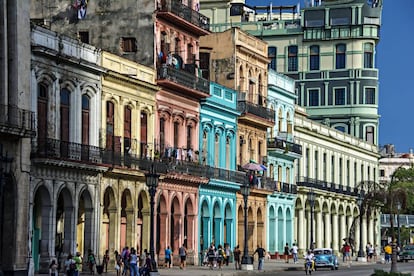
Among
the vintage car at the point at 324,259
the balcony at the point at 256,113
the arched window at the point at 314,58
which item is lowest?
the vintage car at the point at 324,259

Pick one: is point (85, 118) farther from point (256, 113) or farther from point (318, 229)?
point (318, 229)

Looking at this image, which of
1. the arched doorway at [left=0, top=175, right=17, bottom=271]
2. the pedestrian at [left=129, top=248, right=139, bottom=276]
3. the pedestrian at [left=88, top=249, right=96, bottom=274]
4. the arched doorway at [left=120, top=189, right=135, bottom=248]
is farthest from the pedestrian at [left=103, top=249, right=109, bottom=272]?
the arched doorway at [left=0, top=175, right=17, bottom=271]

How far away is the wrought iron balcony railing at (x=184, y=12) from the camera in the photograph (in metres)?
65.0

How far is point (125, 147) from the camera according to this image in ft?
196

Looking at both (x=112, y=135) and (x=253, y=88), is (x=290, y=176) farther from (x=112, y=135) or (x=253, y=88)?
(x=112, y=135)

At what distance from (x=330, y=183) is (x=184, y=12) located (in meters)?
35.8

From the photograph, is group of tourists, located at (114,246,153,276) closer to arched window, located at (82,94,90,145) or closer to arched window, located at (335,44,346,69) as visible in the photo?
arched window, located at (82,94,90,145)

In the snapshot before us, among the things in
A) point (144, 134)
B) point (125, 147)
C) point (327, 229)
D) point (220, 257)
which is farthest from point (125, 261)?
point (327, 229)

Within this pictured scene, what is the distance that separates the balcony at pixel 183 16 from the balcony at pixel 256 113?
21.9ft

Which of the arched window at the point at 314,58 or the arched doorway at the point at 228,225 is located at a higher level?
the arched window at the point at 314,58

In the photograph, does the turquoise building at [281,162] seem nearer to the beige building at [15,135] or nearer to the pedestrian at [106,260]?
the pedestrian at [106,260]

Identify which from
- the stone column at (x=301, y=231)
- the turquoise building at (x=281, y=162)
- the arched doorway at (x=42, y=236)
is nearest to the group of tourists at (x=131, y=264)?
the arched doorway at (x=42, y=236)

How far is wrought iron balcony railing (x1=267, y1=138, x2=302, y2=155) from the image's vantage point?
83.9m

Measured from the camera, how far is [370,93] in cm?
11312
